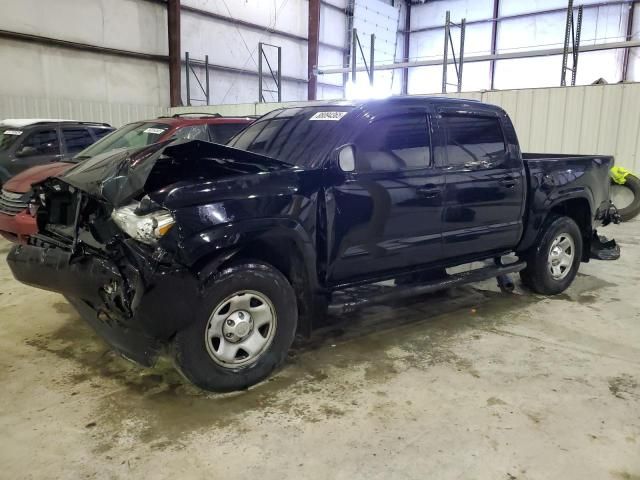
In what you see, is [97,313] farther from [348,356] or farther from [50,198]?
[348,356]

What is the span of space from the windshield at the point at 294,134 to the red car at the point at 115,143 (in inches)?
79.7

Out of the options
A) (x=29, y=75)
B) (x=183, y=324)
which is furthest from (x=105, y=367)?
(x=29, y=75)

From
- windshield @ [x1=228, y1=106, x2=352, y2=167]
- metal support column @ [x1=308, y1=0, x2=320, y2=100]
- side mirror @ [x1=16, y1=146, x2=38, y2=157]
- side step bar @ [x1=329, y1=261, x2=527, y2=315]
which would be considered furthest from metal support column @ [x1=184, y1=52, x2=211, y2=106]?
side step bar @ [x1=329, y1=261, x2=527, y2=315]

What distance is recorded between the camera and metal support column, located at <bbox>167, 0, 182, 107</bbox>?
15477 millimetres

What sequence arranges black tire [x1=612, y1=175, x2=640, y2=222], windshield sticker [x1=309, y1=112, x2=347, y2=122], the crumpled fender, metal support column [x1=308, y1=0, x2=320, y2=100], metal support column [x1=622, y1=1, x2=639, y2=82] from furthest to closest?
metal support column [x1=308, y1=0, x2=320, y2=100]
metal support column [x1=622, y1=1, x2=639, y2=82]
the crumpled fender
black tire [x1=612, y1=175, x2=640, y2=222]
windshield sticker [x1=309, y1=112, x2=347, y2=122]

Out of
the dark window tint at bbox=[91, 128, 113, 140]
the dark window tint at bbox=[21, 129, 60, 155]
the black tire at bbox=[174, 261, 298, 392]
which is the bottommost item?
Answer: the black tire at bbox=[174, 261, 298, 392]

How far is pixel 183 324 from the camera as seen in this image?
9.13 ft

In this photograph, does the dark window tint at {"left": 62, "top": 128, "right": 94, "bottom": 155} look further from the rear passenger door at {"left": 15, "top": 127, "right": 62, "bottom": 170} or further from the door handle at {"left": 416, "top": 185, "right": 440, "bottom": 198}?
the door handle at {"left": 416, "top": 185, "right": 440, "bottom": 198}

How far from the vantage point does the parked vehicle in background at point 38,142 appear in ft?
25.3

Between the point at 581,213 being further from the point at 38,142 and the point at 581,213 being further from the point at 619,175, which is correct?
the point at 38,142

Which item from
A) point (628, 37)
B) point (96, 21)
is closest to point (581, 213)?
point (96, 21)

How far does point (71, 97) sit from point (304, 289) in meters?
13.2

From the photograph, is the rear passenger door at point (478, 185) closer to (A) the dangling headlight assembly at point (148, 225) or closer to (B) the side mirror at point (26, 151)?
(A) the dangling headlight assembly at point (148, 225)

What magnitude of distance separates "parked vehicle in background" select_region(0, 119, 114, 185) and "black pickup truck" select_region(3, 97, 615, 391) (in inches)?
194
